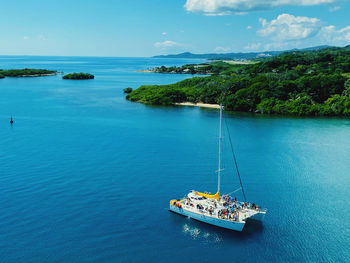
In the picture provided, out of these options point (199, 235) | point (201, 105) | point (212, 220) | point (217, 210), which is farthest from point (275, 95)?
point (199, 235)

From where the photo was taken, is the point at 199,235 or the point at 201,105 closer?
the point at 199,235

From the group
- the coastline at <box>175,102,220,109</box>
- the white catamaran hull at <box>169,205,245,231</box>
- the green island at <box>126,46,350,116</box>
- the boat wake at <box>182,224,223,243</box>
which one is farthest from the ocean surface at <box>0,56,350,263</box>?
the coastline at <box>175,102,220,109</box>

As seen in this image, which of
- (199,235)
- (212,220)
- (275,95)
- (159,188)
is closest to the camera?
(199,235)

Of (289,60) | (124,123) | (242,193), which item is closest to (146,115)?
(124,123)

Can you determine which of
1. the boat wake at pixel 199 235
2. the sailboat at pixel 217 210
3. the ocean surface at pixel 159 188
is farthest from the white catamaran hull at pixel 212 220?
the boat wake at pixel 199 235

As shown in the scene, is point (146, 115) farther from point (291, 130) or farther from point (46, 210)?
point (46, 210)

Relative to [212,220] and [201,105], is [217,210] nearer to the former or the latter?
[212,220]

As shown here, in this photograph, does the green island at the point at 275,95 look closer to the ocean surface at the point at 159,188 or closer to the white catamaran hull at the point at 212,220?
the ocean surface at the point at 159,188

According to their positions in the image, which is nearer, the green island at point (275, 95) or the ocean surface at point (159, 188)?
the ocean surface at point (159, 188)
